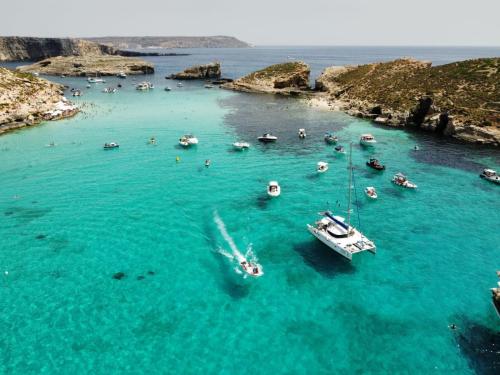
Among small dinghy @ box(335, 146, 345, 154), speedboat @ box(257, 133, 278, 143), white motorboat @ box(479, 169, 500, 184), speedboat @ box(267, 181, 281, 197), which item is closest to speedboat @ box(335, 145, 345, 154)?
small dinghy @ box(335, 146, 345, 154)

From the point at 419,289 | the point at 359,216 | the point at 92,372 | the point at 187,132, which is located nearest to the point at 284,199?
the point at 359,216

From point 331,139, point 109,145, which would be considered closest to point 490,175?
point 331,139

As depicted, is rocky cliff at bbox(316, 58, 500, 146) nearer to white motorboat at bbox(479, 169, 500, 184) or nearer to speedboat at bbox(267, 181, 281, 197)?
white motorboat at bbox(479, 169, 500, 184)

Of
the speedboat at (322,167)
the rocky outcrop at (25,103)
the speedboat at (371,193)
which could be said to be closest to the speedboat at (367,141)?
the speedboat at (322,167)

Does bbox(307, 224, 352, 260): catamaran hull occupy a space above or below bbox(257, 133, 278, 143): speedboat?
above

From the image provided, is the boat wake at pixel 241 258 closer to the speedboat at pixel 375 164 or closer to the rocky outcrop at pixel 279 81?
the speedboat at pixel 375 164
